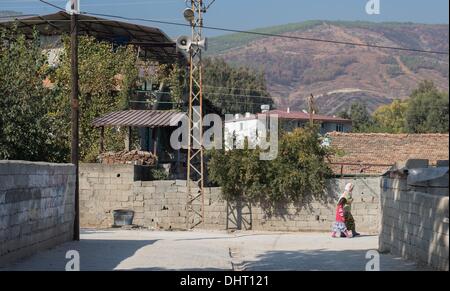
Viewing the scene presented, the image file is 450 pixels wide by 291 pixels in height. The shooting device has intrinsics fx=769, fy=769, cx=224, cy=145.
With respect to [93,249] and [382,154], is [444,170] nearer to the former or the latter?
[93,249]

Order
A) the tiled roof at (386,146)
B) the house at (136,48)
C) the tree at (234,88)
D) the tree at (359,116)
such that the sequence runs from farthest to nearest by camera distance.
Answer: the tree at (359,116)
the tree at (234,88)
the tiled roof at (386,146)
the house at (136,48)

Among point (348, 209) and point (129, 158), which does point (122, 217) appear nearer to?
point (129, 158)

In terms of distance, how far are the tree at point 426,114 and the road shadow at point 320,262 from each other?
52.5m

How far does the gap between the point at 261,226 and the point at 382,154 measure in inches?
669

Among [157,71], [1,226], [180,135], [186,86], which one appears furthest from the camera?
[157,71]

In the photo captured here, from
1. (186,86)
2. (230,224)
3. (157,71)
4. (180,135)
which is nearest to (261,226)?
(230,224)

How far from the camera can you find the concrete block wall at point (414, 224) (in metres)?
11.2

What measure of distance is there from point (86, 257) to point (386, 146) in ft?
109

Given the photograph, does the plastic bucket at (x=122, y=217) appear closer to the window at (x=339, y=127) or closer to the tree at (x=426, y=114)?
the tree at (x=426, y=114)

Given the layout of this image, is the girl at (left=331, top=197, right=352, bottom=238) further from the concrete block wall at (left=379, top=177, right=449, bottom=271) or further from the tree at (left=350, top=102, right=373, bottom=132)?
the tree at (left=350, top=102, right=373, bottom=132)

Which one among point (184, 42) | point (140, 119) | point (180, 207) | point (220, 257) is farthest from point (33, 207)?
Answer: point (140, 119)

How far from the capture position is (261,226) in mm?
31484

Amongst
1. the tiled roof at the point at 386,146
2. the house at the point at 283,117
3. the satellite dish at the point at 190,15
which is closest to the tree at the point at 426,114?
the house at the point at 283,117

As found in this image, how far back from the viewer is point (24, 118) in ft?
96.1
